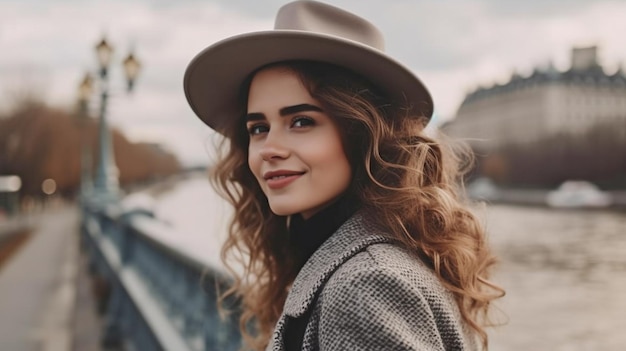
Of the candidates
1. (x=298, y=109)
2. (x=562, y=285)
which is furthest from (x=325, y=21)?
(x=562, y=285)

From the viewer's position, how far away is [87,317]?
26.0 ft

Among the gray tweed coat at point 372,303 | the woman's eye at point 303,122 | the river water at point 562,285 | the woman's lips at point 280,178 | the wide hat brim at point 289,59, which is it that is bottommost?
the river water at point 562,285

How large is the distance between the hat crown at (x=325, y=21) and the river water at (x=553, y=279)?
0.67 metres

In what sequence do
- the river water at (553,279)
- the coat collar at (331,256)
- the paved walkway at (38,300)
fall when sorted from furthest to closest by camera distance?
the paved walkway at (38,300) → the river water at (553,279) → the coat collar at (331,256)

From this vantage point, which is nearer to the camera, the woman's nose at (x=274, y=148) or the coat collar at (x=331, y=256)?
the coat collar at (x=331, y=256)

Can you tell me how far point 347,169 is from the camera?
1.67m

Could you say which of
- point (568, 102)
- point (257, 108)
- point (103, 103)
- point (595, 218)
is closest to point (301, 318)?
point (257, 108)

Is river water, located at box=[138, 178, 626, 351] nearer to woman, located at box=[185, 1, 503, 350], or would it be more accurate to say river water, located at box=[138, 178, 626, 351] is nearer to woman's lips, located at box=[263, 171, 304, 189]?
woman, located at box=[185, 1, 503, 350]

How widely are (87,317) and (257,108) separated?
6.93 metres

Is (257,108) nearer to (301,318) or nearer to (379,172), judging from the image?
(379,172)

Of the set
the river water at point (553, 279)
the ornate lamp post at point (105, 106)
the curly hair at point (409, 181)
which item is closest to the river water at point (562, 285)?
the river water at point (553, 279)

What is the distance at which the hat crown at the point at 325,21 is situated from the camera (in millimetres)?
1638

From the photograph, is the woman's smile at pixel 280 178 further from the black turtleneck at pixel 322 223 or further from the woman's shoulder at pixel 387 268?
the woman's shoulder at pixel 387 268

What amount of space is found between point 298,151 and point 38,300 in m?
9.35
